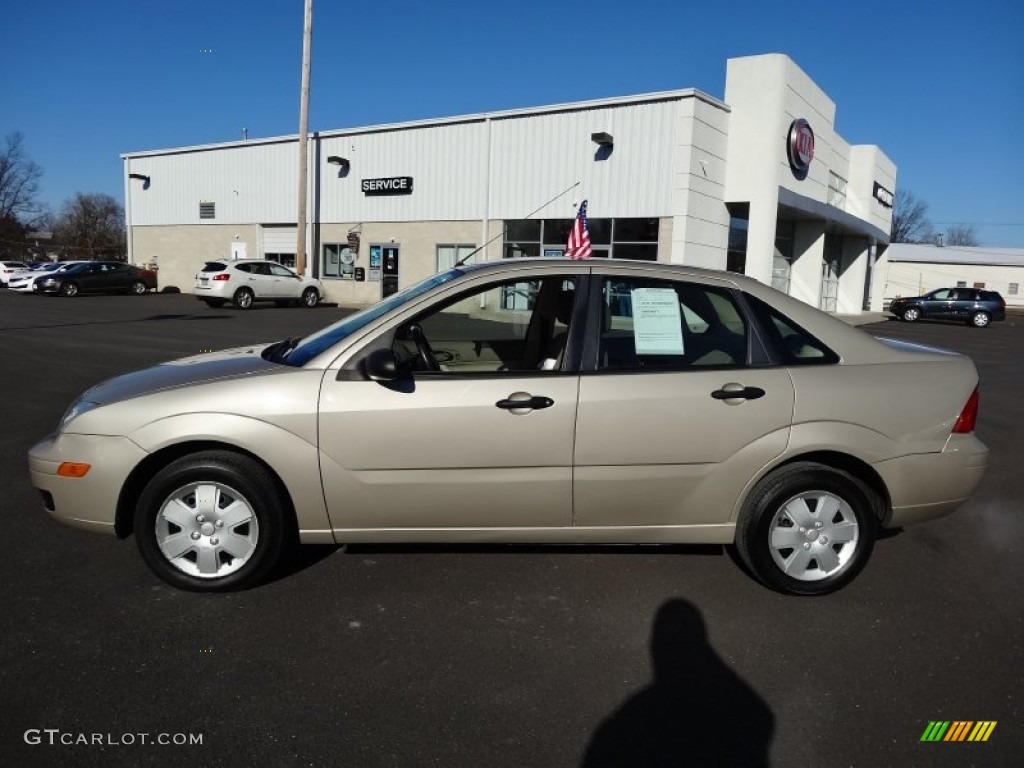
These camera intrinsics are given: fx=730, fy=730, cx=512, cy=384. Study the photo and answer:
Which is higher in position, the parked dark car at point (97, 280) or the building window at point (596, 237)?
the building window at point (596, 237)

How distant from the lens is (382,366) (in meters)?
3.25

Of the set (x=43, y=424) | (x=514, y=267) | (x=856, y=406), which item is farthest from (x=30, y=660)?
(x=43, y=424)

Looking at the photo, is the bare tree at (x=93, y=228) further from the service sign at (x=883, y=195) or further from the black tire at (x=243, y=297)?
the service sign at (x=883, y=195)

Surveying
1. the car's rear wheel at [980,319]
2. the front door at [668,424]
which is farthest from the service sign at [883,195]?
Result: the front door at [668,424]

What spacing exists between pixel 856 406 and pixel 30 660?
3.80 m

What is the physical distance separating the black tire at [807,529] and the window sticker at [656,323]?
82 cm

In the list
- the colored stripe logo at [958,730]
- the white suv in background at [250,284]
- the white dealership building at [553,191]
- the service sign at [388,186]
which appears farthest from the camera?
the service sign at [388,186]

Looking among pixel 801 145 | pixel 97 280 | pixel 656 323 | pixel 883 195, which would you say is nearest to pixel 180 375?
pixel 656 323

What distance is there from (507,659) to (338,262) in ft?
93.5

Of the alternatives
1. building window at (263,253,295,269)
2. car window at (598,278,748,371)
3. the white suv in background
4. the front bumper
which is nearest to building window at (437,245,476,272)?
the white suv in background

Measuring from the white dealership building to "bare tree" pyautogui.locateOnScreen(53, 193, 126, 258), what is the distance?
42226 millimetres

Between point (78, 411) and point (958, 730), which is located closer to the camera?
point (958, 730)

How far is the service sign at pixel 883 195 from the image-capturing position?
35750 mm

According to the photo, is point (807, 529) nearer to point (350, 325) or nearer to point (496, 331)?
A: point (496, 331)
